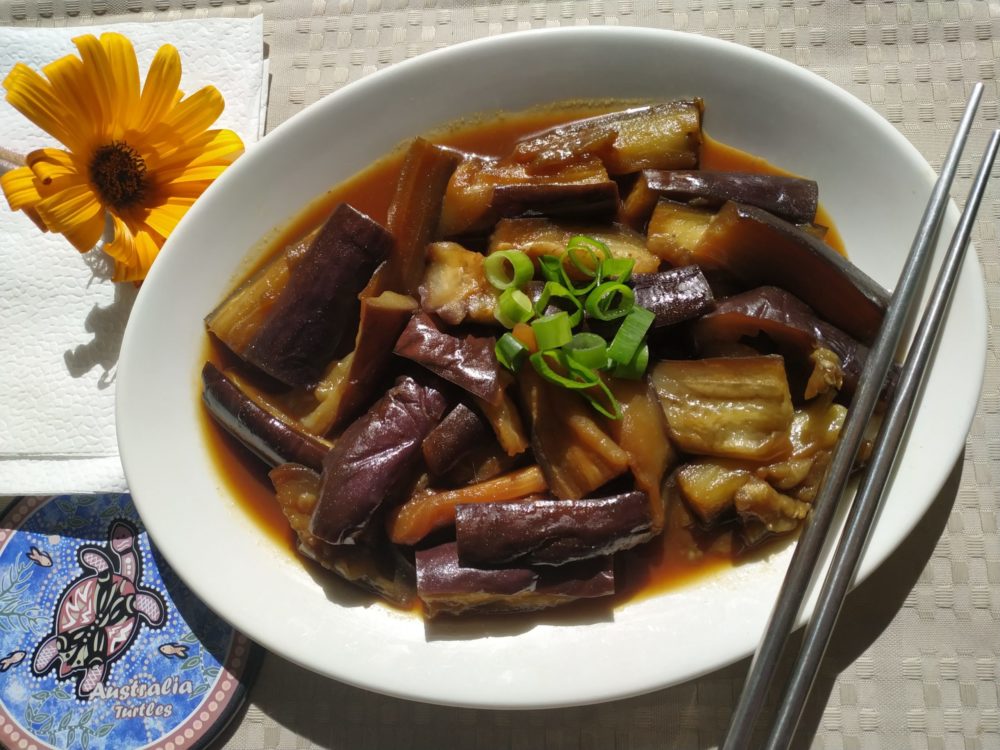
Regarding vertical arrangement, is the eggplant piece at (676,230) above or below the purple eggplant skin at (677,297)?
above

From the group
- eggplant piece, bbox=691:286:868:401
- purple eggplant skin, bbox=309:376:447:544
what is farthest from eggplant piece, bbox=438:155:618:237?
purple eggplant skin, bbox=309:376:447:544

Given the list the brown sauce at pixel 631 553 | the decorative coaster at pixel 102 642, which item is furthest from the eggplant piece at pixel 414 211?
the decorative coaster at pixel 102 642

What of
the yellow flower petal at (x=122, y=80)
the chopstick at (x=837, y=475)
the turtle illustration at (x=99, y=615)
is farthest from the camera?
the turtle illustration at (x=99, y=615)

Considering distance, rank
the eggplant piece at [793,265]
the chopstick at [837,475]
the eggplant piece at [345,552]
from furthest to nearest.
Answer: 1. the eggplant piece at [345,552]
2. the eggplant piece at [793,265]
3. the chopstick at [837,475]

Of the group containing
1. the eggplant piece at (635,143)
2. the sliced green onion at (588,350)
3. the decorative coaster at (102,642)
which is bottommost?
the decorative coaster at (102,642)

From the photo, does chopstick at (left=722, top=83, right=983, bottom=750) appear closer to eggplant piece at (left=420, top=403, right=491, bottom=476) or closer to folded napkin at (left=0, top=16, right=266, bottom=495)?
eggplant piece at (left=420, top=403, right=491, bottom=476)

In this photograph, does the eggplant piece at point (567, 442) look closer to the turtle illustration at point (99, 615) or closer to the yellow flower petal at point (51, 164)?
the turtle illustration at point (99, 615)

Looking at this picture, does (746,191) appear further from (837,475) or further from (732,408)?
(837,475)
